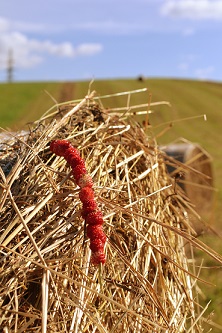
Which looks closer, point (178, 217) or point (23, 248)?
point (23, 248)

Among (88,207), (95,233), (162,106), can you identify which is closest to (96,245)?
(95,233)

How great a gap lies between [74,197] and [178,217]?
4.21 feet

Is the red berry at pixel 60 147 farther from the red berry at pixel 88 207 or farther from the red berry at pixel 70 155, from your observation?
the red berry at pixel 88 207

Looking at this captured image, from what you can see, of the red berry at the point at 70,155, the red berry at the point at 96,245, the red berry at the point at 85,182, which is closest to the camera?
the red berry at the point at 96,245

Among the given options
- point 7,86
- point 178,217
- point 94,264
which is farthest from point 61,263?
point 7,86

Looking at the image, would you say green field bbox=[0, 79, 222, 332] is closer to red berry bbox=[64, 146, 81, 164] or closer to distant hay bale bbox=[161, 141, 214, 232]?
distant hay bale bbox=[161, 141, 214, 232]

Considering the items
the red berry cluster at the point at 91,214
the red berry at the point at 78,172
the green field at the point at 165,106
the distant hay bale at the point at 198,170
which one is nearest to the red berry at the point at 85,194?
the red berry cluster at the point at 91,214

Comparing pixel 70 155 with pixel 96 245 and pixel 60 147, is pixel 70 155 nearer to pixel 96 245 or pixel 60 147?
pixel 60 147

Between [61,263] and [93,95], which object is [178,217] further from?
[61,263]

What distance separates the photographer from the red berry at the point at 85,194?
2.31m

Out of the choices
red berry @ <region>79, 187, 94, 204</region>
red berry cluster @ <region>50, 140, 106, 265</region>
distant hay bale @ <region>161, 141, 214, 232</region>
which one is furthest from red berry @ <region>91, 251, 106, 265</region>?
distant hay bale @ <region>161, 141, 214, 232</region>

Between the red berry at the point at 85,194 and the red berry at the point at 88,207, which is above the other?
the red berry at the point at 85,194

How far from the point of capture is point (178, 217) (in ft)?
11.7

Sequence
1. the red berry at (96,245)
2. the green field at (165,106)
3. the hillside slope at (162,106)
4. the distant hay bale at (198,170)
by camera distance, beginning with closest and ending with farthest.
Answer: the red berry at (96,245)
the distant hay bale at (198,170)
the green field at (165,106)
the hillside slope at (162,106)
